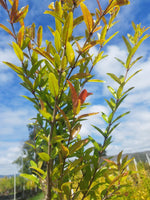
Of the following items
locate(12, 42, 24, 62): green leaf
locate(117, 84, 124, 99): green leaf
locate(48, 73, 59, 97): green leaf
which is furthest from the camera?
locate(117, 84, 124, 99): green leaf

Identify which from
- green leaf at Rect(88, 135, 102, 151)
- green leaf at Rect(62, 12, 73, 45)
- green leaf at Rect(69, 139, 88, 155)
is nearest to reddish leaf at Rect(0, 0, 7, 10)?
green leaf at Rect(62, 12, 73, 45)

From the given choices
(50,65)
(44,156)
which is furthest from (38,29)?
(44,156)

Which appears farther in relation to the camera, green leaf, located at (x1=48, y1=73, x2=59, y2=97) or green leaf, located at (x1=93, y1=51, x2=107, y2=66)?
green leaf, located at (x1=93, y1=51, x2=107, y2=66)

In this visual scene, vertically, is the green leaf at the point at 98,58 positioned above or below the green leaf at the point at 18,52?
above

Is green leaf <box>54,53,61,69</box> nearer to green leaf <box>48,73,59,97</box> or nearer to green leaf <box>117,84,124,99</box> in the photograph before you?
green leaf <box>48,73,59,97</box>

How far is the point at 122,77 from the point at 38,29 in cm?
57

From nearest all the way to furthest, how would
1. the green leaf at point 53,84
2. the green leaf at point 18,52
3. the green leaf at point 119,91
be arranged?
the green leaf at point 53,84, the green leaf at point 18,52, the green leaf at point 119,91

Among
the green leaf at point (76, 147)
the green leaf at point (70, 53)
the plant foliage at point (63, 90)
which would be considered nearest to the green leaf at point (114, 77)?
the plant foliage at point (63, 90)

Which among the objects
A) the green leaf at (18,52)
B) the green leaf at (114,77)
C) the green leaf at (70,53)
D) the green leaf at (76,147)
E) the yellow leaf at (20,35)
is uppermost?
the yellow leaf at (20,35)

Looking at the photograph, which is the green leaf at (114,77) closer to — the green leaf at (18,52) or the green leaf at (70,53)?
the green leaf at (70,53)

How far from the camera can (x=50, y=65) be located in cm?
79

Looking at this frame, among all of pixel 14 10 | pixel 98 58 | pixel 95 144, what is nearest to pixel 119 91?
pixel 98 58

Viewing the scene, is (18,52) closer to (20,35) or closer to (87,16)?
(20,35)

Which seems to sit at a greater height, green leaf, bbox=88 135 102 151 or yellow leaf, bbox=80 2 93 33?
yellow leaf, bbox=80 2 93 33
